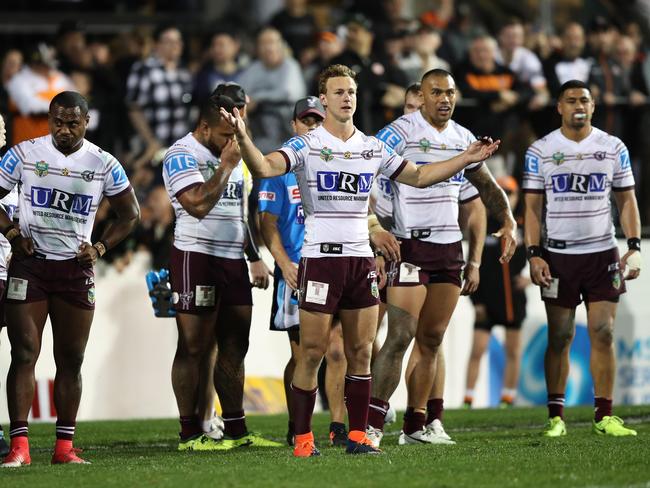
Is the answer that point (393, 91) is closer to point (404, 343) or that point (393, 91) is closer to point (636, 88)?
point (636, 88)

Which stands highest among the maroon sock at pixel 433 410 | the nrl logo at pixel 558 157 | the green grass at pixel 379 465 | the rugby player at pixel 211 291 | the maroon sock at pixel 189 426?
the nrl logo at pixel 558 157

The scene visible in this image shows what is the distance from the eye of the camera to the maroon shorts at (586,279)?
11.3m

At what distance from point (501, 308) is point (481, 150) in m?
7.15

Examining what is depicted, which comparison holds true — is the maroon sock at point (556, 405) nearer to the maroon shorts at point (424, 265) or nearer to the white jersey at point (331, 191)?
the maroon shorts at point (424, 265)

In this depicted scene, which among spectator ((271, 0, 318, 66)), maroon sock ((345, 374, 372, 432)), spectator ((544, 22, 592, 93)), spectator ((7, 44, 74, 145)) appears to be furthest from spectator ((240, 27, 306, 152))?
maroon sock ((345, 374, 372, 432))

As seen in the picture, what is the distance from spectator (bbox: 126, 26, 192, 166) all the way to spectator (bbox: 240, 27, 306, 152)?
793 mm

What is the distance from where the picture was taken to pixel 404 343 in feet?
33.7

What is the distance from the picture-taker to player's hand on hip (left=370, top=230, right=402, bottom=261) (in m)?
9.86

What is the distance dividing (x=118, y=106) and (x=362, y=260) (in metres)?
7.35

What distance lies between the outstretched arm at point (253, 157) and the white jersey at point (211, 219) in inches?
48.7

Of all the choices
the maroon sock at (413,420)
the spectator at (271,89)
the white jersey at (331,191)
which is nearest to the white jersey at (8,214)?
the white jersey at (331,191)

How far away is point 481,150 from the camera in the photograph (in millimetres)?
9328

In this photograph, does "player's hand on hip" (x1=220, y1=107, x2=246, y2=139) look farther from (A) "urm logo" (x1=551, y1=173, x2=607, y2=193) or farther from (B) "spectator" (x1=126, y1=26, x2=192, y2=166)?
(B) "spectator" (x1=126, y1=26, x2=192, y2=166)

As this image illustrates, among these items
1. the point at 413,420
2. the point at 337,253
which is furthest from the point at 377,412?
the point at 337,253
